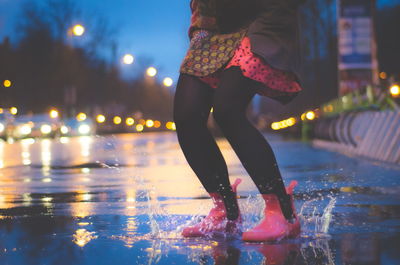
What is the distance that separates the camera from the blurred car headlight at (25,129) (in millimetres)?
45388

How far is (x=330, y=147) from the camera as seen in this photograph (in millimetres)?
21500

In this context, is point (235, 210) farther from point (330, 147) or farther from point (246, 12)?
point (330, 147)

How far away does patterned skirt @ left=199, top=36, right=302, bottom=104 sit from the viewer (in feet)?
15.2

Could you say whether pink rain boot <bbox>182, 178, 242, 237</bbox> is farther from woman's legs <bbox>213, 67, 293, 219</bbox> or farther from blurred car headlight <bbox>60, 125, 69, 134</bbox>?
blurred car headlight <bbox>60, 125, 69, 134</bbox>

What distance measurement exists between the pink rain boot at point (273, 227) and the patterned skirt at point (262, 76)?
21.4 inches

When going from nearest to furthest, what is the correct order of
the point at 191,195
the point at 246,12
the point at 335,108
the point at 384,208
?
1. the point at 246,12
2. the point at 384,208
3. the point at 191,195
4. the point at 335,108

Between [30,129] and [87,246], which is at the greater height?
[87,246]

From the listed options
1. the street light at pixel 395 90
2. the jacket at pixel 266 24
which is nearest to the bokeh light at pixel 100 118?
the street light at pixel 395 90

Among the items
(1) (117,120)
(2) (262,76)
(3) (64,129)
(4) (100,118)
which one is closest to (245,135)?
(2) (262,76)

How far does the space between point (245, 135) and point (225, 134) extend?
14 cm

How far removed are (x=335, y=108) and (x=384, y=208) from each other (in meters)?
19.6

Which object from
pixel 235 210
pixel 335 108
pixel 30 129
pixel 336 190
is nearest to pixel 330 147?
pixel 335 108

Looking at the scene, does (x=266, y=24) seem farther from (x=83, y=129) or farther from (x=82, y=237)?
(x=83, y=129)

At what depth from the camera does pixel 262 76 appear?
465 centimetres
